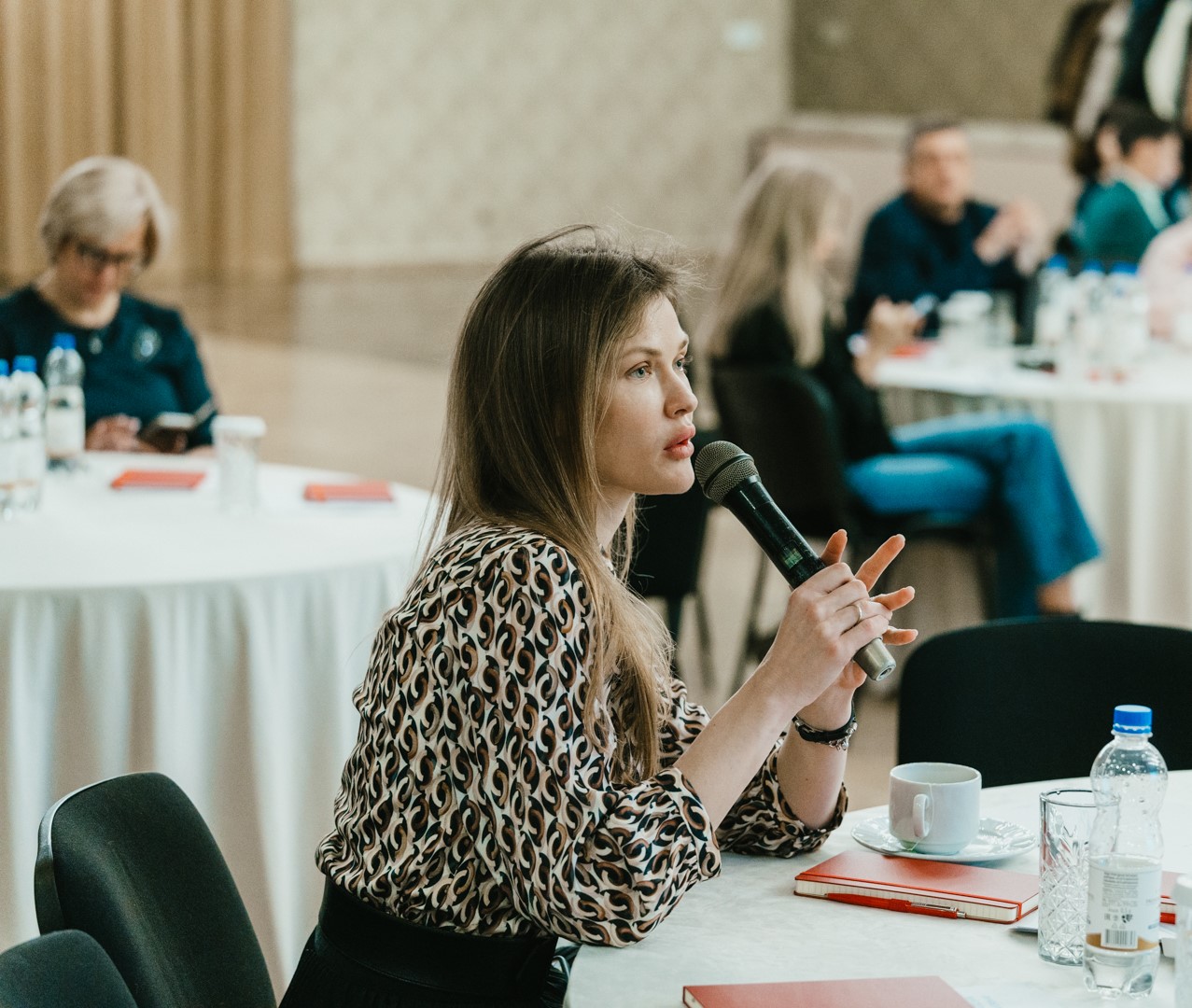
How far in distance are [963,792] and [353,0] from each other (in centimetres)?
1200

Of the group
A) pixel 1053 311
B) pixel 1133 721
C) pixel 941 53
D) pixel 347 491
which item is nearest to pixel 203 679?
pixel 347 491

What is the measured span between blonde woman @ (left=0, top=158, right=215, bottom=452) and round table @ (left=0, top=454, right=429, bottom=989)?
0.98m

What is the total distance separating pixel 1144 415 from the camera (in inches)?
173

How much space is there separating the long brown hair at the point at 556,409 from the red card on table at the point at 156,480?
1.79 m

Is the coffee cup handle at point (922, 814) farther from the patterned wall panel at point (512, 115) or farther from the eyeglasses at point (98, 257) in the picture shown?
the patterned wall panel at point (512, 115)

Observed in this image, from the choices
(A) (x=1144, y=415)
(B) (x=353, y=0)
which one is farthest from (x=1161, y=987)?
(B) (x=353, y=0)

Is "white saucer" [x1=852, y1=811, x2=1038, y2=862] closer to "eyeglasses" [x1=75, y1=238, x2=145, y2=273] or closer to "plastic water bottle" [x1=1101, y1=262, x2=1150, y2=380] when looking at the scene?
"eyeglasses" [x1=75, y1=238, x2=145, y2=273]

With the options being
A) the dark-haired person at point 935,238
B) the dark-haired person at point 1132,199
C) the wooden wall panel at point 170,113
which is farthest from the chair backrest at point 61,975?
the wooden wall panel at point 170,113

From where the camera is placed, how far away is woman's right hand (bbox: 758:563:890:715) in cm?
136

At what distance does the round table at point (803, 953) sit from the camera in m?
1.24

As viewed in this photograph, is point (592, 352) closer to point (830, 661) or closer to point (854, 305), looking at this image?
point (830, 661)

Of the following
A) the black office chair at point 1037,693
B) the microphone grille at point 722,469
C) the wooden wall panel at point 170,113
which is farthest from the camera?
the wooden wall panel at point 170,113

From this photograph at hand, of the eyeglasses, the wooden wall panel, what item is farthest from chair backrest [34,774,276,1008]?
→ the wooden wall panel

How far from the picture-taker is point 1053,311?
5.21 meters
